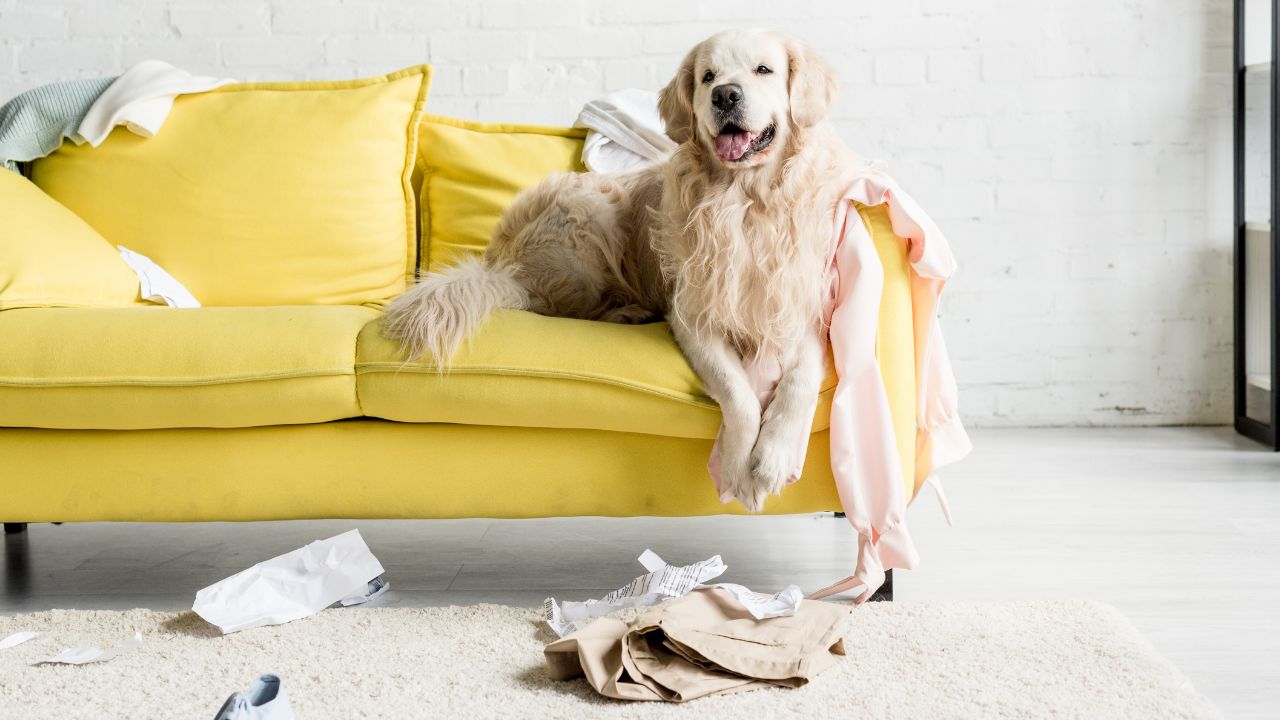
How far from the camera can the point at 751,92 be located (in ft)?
6.33

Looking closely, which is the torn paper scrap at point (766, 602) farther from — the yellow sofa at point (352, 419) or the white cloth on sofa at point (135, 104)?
the white cloth on sofa at point (135, 104)

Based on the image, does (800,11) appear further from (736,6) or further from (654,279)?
(654,279)

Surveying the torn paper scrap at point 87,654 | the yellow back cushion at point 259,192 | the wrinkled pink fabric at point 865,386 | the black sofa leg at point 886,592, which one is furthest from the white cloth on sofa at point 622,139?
the torn paper scrap at point 87,654

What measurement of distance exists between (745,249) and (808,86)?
318mm

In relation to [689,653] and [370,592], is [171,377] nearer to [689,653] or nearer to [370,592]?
[370,592]

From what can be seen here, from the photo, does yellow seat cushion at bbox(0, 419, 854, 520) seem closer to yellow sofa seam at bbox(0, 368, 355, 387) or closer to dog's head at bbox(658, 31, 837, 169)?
yellow sofa seam at bbox(0, 368, 355, 387)

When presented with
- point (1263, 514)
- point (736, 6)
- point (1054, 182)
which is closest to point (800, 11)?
point (736, 6)

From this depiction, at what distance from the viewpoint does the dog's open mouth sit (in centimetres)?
196

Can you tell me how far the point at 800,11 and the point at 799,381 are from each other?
2073 mm

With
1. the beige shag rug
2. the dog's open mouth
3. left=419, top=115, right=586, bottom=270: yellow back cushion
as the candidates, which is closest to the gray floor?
the beige shag rug

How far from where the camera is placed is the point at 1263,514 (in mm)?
2609

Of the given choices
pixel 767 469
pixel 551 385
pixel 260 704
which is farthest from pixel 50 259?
pixel 767 469

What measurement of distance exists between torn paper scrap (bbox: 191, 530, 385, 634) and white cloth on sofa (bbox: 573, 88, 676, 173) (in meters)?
1.17

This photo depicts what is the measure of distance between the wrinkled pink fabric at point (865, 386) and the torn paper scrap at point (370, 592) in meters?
0.70
